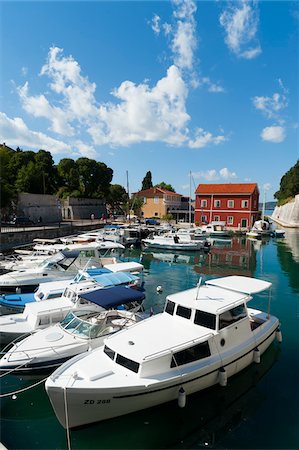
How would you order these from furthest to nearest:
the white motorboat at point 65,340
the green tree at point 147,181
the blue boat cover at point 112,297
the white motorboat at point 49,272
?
the green tree at point 147,181
the white motorboat at point 49,272
the blue boat cover at point 112,297
the white motorboat at point 65,340

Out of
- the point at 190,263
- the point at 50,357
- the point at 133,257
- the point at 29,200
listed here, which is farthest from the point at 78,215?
the point at 50,357

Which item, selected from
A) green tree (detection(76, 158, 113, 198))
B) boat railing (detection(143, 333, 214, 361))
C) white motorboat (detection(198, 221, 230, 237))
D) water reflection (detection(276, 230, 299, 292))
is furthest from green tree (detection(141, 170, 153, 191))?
boat railing (detection(143, 333, 214, 361))

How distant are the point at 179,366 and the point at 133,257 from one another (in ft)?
84.4

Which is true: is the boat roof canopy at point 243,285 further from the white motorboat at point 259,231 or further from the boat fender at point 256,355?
the white motorboat at point 259,231

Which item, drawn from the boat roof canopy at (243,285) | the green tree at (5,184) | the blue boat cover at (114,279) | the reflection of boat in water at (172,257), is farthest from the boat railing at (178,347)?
the green tree at (5,184)

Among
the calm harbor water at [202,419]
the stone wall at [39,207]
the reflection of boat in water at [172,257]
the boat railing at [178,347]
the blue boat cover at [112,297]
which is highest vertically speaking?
the stone wall at [39,207]

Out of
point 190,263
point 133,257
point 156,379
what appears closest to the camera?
point 156,379

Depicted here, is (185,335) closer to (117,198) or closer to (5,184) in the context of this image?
(5,184)

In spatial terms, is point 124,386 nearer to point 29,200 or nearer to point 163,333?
point 163,333

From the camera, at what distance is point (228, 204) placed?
59594 millimetres

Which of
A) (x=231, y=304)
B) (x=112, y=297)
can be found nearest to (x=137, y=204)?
(x=112, y=297)

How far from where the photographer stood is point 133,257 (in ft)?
111

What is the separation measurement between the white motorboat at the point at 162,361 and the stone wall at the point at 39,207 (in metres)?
44.1

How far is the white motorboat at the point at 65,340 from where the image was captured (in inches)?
359
